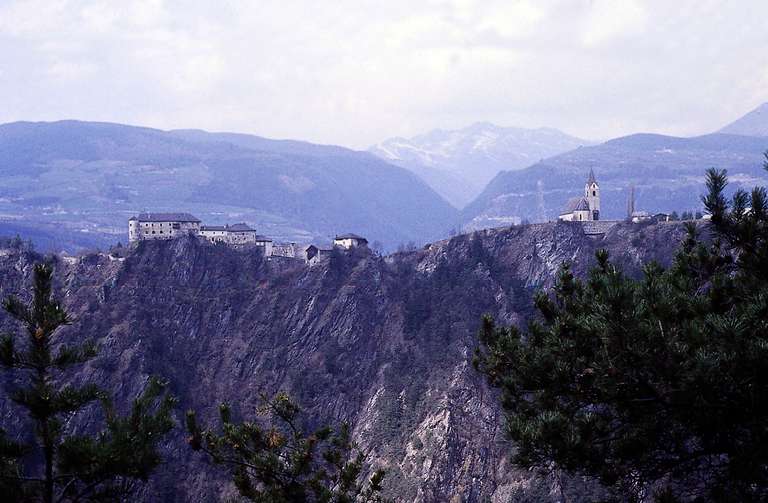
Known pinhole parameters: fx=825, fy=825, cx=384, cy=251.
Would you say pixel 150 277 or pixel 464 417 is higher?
pixel 150 277

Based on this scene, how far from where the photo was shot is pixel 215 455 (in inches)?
959

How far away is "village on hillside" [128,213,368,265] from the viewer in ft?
424

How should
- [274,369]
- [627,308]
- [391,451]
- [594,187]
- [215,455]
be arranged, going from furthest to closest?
[594,187] < [274,369] < [391,451] < [215,455] < [627,308]

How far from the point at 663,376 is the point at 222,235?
117 meters

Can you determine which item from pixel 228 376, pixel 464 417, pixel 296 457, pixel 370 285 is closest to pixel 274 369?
pixel 228 376

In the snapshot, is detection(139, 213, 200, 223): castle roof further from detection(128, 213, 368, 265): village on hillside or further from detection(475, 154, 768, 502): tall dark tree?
detection(475, 154, 768, 502): tall dark tree

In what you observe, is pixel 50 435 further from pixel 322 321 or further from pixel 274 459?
pixel 322 321

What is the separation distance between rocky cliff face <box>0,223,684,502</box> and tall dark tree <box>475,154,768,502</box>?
74.6m

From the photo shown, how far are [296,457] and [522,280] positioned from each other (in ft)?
317

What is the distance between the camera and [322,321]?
11894 centimetres

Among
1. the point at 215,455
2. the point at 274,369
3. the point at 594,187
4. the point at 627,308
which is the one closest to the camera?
the point at 627,308

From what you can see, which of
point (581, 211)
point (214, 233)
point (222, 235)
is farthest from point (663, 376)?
point (214, 233)

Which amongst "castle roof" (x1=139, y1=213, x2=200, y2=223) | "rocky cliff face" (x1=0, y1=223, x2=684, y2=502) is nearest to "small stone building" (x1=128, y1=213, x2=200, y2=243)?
"castle roof" (x1=139, y1=213, x2=200, y2=223)

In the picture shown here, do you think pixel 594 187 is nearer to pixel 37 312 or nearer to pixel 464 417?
pixel 464 417
